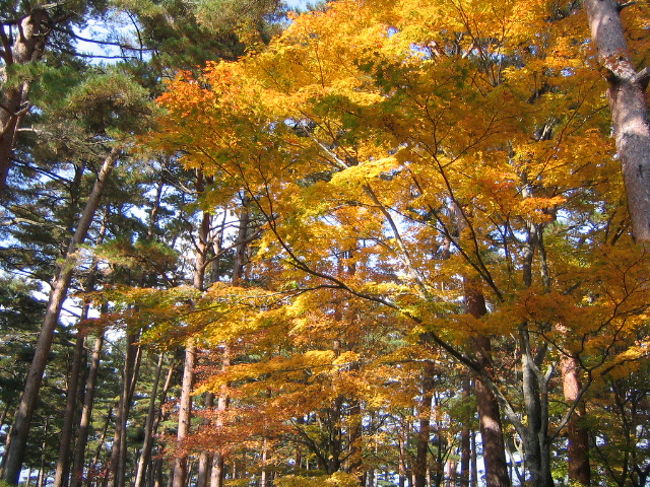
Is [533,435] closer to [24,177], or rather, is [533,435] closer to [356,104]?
[356,104]

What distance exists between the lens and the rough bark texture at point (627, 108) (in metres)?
4.18

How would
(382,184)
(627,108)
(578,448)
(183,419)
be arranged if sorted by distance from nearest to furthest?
(627,108), (382,184), (578,448), (183,419)

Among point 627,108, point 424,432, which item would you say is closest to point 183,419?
point 424,432

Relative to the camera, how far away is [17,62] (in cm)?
719

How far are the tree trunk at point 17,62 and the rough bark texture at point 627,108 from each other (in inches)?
317

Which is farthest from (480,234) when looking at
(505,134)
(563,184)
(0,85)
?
(0,85)

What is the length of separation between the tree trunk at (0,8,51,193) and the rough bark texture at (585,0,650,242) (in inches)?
317

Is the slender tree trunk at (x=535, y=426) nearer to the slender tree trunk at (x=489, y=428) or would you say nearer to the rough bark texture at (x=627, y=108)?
the slender tree trunk at (x=489, y=428)

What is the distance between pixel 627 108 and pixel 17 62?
29.5 feet

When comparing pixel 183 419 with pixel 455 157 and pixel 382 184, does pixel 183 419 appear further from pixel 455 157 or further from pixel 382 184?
pixel 455 157

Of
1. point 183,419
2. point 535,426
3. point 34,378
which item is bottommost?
point 183,419

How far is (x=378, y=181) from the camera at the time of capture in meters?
6.00

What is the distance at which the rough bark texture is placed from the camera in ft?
13.7

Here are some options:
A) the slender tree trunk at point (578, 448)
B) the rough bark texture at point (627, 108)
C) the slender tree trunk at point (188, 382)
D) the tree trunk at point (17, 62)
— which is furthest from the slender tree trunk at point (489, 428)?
the tree trunk at point (17, 62)
